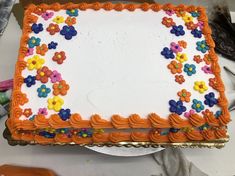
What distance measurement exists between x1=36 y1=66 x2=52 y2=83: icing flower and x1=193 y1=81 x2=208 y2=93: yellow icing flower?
545 millimetres

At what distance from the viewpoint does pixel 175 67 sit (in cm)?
113

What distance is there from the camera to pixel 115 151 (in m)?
1.14

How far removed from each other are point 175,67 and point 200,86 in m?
0.12

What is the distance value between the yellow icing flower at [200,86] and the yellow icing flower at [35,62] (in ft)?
1.92

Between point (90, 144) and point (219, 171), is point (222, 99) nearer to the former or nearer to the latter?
point (219, 171)

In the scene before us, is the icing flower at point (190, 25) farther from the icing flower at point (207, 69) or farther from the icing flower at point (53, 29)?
the icing flower at point (53, 29)

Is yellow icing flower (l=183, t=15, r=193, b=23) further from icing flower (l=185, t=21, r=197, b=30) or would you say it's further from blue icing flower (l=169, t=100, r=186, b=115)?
blue icing flower (l=169, t=100, r=186, b=115)

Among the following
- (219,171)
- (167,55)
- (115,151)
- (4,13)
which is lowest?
(219,171)

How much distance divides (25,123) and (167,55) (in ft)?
1.92

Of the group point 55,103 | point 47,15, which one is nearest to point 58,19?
point 47,15

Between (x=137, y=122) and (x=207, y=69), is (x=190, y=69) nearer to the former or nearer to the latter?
(x=207, y=69)

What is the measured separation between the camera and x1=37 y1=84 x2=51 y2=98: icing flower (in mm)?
1048

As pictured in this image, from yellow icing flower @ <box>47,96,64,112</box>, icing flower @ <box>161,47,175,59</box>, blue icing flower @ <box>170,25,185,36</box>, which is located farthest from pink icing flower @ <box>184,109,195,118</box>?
yellow icing flower @ <box>47,96,64,112</box>

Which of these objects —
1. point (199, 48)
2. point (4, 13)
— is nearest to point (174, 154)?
point (199, 48)
